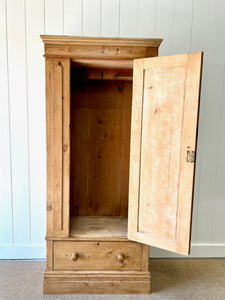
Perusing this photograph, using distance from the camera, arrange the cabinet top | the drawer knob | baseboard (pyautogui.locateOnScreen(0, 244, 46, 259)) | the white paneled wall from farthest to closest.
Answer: baseboard (pyautogui.locateOnScreen(0, 244, 46, 259)) < the white paneled wall < the drawer knob < the cabinet top

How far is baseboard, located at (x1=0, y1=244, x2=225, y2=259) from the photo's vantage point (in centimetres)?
230

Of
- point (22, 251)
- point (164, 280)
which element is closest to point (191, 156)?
point (164, 280)

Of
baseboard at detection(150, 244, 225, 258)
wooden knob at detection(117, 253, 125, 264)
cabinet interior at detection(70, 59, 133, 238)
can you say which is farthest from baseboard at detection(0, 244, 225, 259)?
→ wooden knob at detection(117, 253, 125, 264)

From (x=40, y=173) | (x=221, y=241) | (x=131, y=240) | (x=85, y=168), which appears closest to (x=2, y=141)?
(x=40, y=173)

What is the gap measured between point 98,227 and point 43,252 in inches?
28.5

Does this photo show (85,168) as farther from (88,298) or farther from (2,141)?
(88,298)

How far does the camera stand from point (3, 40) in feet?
6.97

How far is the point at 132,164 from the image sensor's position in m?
1.75

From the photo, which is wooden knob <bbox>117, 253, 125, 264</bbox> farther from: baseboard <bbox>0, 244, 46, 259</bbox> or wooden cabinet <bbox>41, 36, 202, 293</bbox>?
baseboard <bbox>0, 244, 46, 259</bbox>

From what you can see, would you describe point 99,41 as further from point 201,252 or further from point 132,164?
point 201,252

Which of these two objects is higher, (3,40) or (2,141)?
(3,40)

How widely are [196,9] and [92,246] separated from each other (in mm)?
2218

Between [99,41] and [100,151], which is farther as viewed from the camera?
Result: [100,151]

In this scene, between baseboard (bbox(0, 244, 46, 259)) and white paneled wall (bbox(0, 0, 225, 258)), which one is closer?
white paneled wall (bbox(0, 0, 225, 258))
